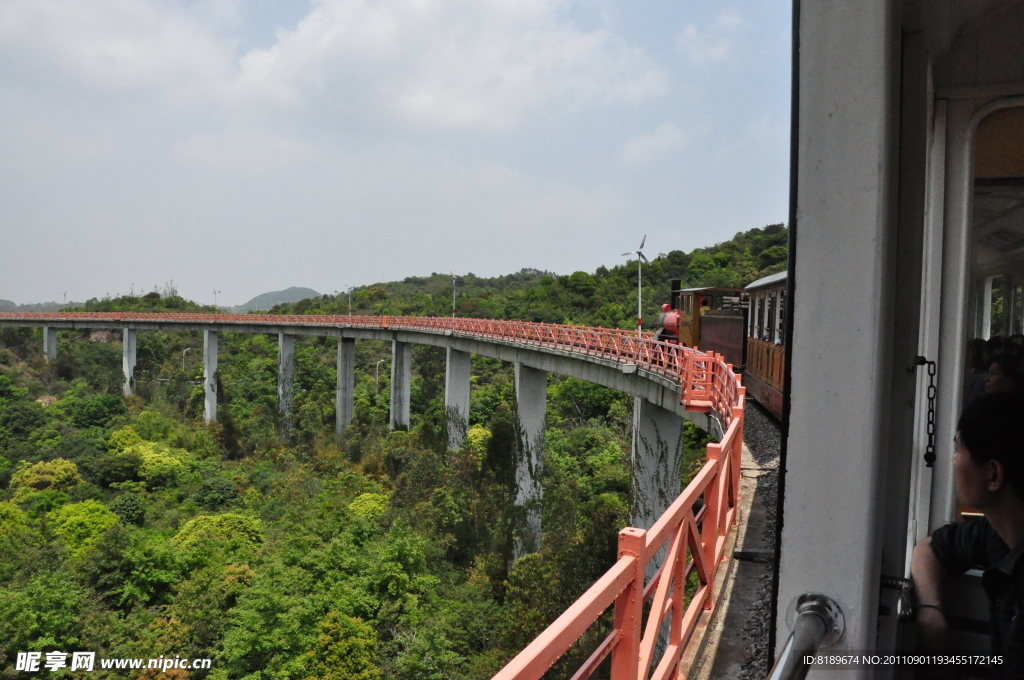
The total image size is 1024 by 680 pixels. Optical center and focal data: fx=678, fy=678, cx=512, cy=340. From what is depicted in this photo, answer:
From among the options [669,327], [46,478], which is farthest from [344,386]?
[669,327]

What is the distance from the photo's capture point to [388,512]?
1062 inches

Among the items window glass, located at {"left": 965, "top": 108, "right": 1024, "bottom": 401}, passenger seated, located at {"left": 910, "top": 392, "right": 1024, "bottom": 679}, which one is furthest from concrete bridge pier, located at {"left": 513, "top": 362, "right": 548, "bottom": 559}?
passenger seated, located at {"left": 910, "top": 392, "right": 1024, "bottom": 679}

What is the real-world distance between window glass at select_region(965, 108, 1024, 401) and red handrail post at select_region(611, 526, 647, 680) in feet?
3.91

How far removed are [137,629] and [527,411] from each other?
45.3 feet

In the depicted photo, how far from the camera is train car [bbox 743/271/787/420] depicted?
1180 cm

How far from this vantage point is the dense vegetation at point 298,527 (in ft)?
57.3

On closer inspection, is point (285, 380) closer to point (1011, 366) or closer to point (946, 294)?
point (946, 294)

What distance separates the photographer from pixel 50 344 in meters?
57.7

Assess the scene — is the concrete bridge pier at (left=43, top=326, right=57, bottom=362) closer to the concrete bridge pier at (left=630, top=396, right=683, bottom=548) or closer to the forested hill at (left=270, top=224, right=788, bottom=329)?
the forested hill at (left=270, top=224, right=788, bottom=329)

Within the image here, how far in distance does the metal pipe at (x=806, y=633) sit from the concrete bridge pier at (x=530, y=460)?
21.9 m

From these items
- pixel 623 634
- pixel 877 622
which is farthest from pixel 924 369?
pixel 623 634

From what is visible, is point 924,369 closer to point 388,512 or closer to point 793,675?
point 793,675

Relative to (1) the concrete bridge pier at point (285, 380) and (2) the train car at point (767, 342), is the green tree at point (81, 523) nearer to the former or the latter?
(1) the concrete bridge pier at point (285, 380)

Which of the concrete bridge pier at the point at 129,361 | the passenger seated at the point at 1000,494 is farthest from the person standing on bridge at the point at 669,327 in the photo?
the concrete bridge pier at the point at 129,361
